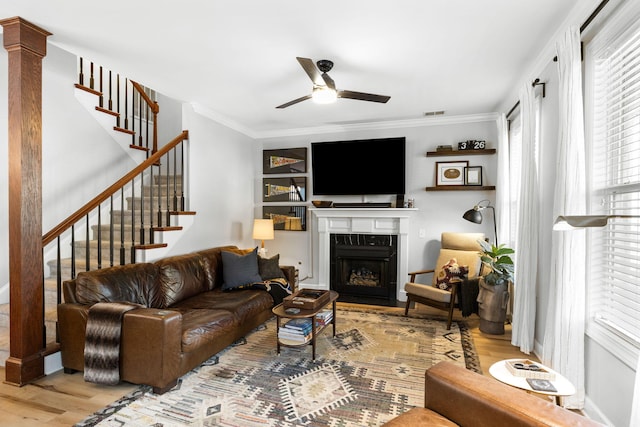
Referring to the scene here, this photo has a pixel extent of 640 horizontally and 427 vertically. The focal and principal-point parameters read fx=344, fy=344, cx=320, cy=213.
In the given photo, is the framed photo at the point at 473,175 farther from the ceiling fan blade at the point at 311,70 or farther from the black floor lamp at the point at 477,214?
the ceiling fan blade at the point at 311,70

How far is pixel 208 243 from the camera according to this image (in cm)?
469

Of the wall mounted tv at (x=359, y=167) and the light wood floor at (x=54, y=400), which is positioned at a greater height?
the wall mounted tv at (x=359, y=167)

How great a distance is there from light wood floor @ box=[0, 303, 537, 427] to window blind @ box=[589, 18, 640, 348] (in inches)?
48.0

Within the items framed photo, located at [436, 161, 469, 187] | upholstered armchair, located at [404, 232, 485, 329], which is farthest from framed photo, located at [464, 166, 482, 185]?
upholstered armchair, located at [404, 232, 485, 329]

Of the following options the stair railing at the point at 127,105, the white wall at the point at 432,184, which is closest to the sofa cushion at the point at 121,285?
the stair railing at the point at 127,105

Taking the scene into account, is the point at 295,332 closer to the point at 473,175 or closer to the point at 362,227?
the point at 362,227

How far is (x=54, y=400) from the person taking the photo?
7.68 feet

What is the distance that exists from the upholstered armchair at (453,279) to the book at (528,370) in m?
1.95

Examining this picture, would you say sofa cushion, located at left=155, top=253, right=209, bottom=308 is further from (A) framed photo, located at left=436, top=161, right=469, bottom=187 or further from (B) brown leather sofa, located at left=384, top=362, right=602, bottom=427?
(A) framed photo, located at left=436, top=161, right=469, bottom=187

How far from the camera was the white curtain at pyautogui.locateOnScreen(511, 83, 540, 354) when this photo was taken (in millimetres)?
2945

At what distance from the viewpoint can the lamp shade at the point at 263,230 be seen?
5.09 meters

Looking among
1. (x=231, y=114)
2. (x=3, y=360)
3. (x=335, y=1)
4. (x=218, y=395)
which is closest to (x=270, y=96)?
(x=231, y=114)

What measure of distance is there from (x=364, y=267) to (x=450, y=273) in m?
1.38

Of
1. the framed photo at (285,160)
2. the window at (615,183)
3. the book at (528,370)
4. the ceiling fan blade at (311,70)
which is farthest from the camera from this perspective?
the framed photo at (285,160)
